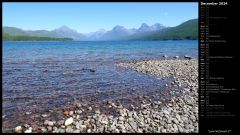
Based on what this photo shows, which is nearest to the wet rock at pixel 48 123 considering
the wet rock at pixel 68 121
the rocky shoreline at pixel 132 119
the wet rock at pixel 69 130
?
the rocky shoreline at pixel 132 119

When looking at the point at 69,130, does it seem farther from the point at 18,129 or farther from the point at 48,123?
the point at 18,129

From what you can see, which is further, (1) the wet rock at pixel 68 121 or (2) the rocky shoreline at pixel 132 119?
(1) the wet rock at pixel 68 121

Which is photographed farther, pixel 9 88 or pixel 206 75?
pixel 9 88

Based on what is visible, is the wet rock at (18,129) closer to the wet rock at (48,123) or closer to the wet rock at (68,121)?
the wet rock at (48,123)

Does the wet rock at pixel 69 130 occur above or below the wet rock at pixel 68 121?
below

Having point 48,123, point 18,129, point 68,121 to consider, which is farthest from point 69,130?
point 18,129

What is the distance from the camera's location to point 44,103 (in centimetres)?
991

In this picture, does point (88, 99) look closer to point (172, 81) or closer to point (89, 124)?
point (89, 124)

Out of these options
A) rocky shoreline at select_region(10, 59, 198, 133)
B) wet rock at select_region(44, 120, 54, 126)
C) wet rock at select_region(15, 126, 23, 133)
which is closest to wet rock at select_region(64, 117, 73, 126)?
rocky shoreline at select_region(10, 59, 198, 133)

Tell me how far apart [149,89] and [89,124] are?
529cm

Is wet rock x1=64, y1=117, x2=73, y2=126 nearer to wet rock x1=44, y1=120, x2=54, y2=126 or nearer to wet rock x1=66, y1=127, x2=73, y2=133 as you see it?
wet rock x1=66, y1=127, x2=73, y2=133

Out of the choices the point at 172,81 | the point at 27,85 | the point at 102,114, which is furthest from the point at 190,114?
the point at 27,85

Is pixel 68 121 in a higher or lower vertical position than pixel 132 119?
higher

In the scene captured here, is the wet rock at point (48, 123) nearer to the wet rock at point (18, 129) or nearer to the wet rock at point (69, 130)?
the wet rock at point (69, 130)
